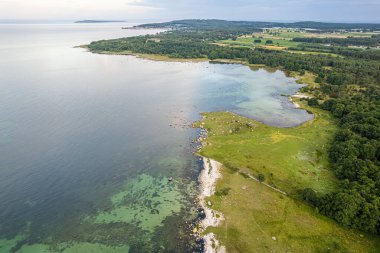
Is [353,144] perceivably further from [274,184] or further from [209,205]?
[209,205]

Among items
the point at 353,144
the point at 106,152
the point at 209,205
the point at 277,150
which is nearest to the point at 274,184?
the point at 209,205

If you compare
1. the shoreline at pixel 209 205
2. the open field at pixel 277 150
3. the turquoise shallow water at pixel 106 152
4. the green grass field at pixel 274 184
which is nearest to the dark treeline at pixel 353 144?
the green grass field at pixel 274 184

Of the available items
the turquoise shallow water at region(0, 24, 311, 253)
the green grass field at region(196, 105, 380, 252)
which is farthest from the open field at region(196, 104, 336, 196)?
the turquoise shallow water at region(0, 24, 311, 253)

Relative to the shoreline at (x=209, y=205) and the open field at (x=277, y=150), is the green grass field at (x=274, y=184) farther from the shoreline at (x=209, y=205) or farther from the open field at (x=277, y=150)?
the shoreline at (x=209, y=205)

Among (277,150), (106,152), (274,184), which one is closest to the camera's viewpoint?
(274,184)

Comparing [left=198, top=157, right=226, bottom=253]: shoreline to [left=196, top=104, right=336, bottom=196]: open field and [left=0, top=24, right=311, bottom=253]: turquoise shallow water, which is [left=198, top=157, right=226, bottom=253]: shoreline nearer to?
[left=0, top=24, right=311, bottom=253]: turquoise shallow water

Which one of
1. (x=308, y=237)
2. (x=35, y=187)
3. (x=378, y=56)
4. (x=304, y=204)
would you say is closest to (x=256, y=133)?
(x=304, y=204)
